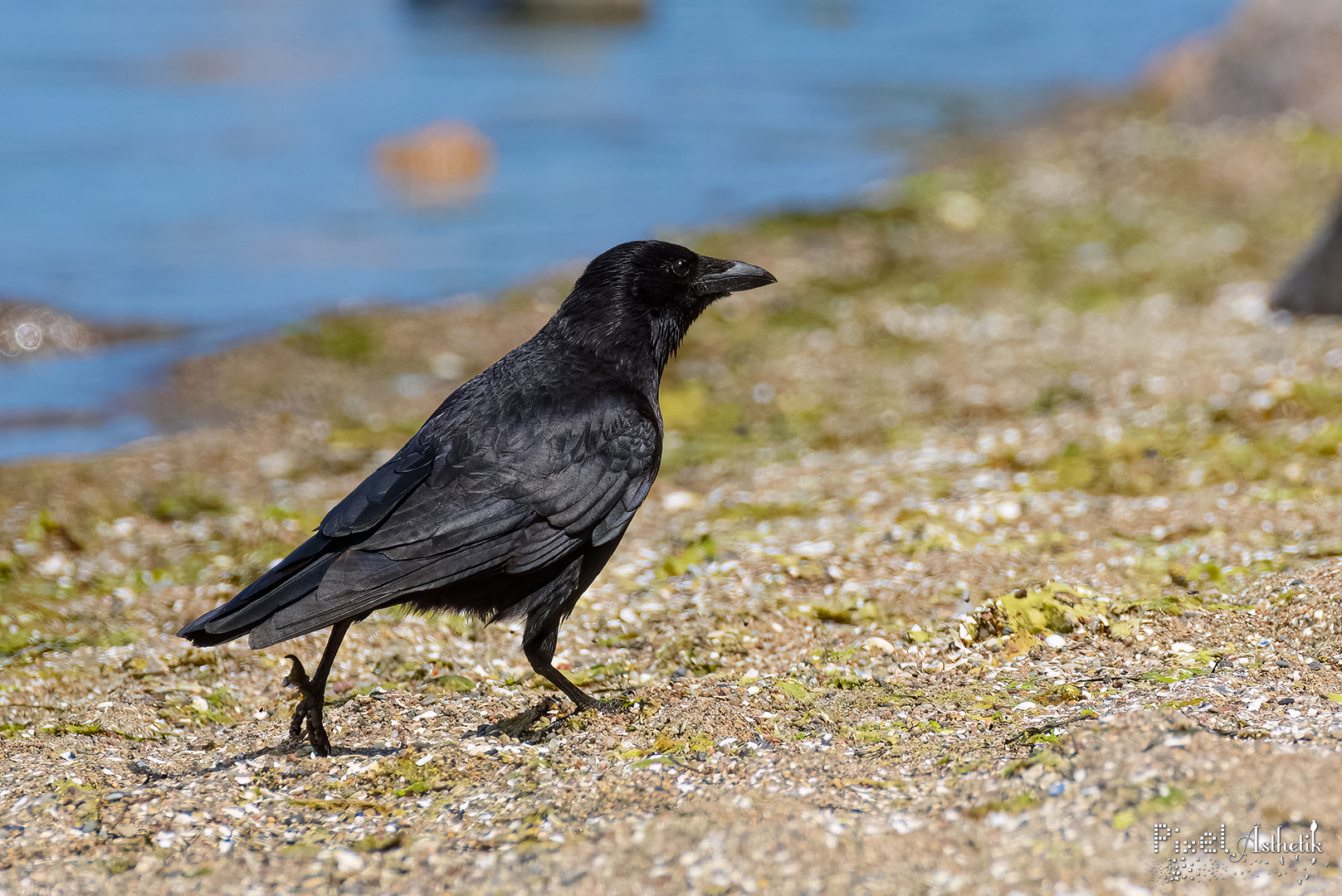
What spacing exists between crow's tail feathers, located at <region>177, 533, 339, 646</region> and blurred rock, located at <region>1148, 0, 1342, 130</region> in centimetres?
1692

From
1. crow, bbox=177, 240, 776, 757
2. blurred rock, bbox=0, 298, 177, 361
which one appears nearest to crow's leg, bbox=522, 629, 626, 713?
crow, bbox=177, 240, 776, 757

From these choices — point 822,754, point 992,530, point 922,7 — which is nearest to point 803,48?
point 922,7

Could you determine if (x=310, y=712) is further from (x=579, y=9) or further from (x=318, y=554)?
(x=579, y=9)

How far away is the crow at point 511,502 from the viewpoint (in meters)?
4.54

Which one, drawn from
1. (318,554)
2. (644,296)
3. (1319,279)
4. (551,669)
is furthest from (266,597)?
(1319,279)

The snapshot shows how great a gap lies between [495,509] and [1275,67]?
17054mm

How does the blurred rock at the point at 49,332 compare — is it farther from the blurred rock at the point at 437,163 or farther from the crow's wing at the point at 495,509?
the crow's wing at the point at 495,509

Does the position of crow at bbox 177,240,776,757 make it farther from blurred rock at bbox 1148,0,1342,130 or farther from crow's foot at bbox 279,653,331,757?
blurred rock at bbox 1148,0,1342,130

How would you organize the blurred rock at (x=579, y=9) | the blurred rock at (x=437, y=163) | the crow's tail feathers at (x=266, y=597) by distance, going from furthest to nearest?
1. the blurred rock at (x=579, y=9)
2. the blurred rock at (x=437, y=163)
3. the crow's tail feathers at (x=266, y=597)

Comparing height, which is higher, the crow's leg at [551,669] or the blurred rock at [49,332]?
the blurred rock at [49,332]

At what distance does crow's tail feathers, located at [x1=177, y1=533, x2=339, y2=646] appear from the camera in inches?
169

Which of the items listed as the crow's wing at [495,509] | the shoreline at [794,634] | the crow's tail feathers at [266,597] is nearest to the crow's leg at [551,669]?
the shoreline at [794,634]

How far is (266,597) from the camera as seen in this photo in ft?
14.6

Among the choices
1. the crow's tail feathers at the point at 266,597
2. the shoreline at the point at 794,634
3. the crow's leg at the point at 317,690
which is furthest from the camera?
the crow's leg at the point at 317,690
